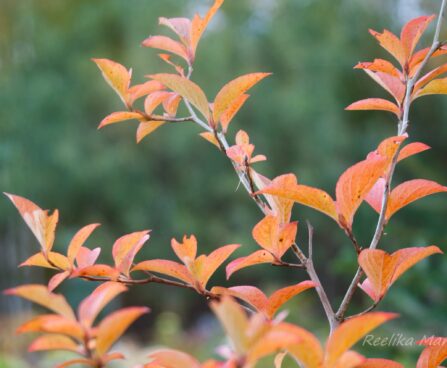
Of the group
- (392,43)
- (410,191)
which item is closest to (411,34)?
(392,43)

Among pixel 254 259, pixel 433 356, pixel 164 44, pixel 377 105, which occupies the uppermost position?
pixel 164 44

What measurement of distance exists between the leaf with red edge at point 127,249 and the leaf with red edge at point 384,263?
20 centimetres

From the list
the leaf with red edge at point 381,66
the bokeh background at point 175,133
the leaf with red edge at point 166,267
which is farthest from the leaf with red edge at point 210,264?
the bokeh background at point 175,133

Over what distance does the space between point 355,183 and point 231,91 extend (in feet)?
0.55

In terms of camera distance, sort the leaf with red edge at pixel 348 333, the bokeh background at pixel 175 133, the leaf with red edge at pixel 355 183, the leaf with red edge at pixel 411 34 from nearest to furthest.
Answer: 1. the leaf with red edge at pixel 348 333
2. the leaf with red edge at pixel 355 183
3. the leaf with red edge at pixel 411 34
4. the bokeh background at pixel 175 133

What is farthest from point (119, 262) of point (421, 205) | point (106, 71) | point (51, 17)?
point (51, 17)

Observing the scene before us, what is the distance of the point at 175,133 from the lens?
5242mm

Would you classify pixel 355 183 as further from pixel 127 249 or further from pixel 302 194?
pixel 127 249

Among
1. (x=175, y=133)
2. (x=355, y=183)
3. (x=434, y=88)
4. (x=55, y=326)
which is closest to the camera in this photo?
(x=55, y=326)

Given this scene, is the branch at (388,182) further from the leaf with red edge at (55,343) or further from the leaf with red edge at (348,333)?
the leaf with red edge at (55,343)

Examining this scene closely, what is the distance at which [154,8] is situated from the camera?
17.9 feet

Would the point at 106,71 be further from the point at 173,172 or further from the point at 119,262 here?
the point at 173,172

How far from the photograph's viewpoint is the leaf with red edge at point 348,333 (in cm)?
39

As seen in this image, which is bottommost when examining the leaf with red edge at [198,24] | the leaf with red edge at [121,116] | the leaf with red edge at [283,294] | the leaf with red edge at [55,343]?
the leaf with red edge at [283,294]
